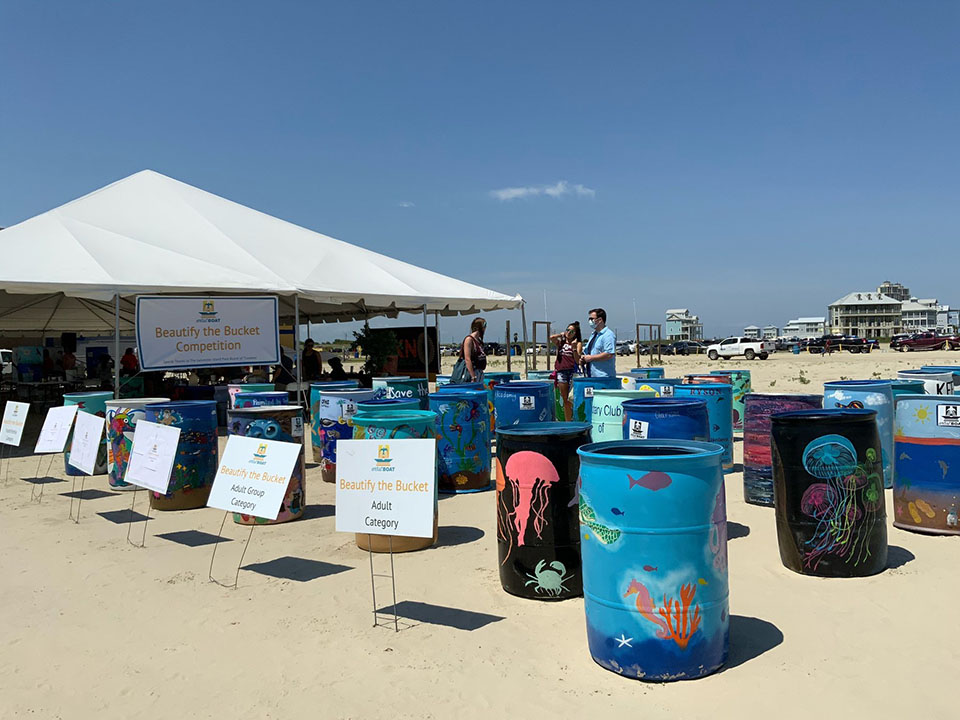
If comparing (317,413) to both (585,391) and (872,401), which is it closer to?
(585,391)

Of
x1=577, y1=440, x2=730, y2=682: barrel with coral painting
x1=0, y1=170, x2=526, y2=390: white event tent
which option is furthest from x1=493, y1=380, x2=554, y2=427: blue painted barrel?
x1=0, y1=170, x2=526, y2=390: white event tent

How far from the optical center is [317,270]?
53.2 ft

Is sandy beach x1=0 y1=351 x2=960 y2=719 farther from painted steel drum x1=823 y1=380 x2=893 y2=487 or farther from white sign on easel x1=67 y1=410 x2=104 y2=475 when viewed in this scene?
painted steel drum x1=823 y1=380 x2=893 y2=487

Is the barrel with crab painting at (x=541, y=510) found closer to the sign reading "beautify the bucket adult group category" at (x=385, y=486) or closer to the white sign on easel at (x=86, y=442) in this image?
the sign reading "beautify the bucket adult group category" at (x=385, y=486)

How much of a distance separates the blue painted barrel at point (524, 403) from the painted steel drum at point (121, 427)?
13.2 feet

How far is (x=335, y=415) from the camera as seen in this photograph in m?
8.73

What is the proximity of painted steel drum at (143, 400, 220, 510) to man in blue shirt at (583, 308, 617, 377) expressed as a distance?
209 inches

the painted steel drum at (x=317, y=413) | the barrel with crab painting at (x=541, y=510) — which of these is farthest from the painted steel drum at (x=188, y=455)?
the barrel with crab painting at (x=541, y=510)

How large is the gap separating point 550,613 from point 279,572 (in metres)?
2.18

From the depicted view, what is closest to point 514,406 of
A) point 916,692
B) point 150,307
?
point 916,692

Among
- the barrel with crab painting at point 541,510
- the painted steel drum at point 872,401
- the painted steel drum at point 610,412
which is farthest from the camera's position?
the painted steel drum at point 610,412

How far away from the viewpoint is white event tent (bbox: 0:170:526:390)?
1270cm

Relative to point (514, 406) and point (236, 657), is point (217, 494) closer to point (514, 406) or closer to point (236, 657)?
point (236, 657)

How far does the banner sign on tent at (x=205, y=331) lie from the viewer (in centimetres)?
1295
